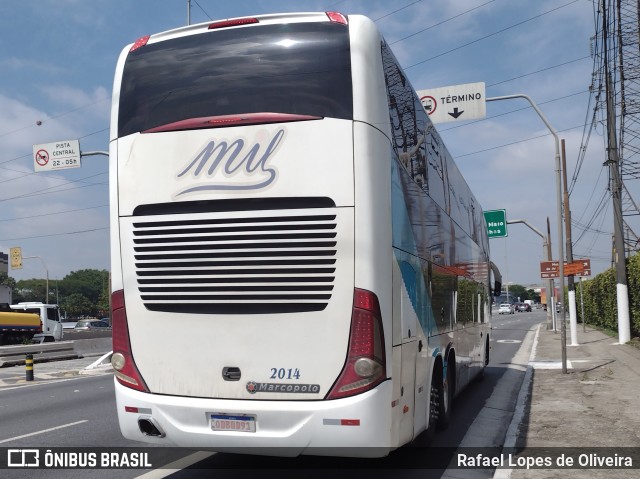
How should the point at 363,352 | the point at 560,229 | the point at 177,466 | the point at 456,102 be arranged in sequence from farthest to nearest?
1. the point at 456,102
2. the point at 560,229
3. the point at 177,466
4. the point at 363,352

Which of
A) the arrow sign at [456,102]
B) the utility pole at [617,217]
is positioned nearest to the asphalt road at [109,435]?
the arrow sign at [456,102]

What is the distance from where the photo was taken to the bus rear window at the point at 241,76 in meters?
5.67

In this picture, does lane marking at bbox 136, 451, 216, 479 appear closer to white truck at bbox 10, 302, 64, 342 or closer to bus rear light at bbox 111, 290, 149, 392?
bus rear light at bbox 111, 290, 149, 392

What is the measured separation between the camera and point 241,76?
5.88 metres

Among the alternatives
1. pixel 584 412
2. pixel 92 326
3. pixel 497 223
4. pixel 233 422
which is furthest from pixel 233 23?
pixel 92 326

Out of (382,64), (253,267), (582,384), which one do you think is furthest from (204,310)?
(582,384)

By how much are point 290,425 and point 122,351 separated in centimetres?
183

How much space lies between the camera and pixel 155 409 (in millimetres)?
5820

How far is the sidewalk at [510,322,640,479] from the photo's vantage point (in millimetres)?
7293

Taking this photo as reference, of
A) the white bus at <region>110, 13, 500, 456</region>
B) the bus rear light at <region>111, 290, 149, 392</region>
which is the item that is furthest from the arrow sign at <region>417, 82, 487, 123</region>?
the bus rear light at <region>111, 290, 149, 392</region>

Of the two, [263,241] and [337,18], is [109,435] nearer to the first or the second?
[263,241]

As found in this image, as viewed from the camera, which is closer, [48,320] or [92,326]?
[48,320]

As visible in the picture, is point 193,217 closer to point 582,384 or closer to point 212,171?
point 212,171

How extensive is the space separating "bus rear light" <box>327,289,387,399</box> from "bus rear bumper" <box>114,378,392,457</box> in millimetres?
80
